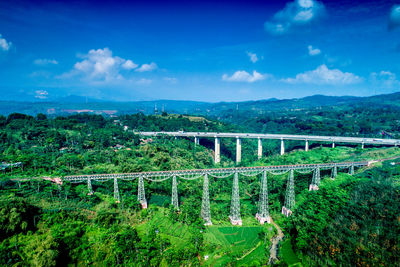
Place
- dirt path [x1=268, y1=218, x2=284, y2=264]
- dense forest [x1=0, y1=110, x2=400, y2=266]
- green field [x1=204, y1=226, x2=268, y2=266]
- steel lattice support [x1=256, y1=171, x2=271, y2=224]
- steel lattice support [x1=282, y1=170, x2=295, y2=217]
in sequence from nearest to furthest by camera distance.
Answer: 1. dense forest [x1=0, y1=110, x2=400, y2=266]
2. green field [x1=204, y1=226, x2=268, y2=266]
3. dirt path [x1=268, y1=218, x2=284, y2=264]
4. steel lattice support [x1=256, y1=171, x2=271, y2=224]
5. steel lattice support [x1=282, y1=170, x2=295, y2=217]

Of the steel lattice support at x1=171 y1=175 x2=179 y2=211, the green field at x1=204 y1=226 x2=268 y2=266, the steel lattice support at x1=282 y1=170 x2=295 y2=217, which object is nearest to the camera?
the green field at x1=204 y1=226 x2=268 y2=266

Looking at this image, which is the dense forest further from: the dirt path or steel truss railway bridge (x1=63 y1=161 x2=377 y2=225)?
steel truss railway bridge (x1=63 y1=161 x2=377 y2=225)

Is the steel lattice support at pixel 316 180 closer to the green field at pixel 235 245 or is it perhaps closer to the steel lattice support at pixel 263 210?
the steel lattice support at pixel 263 210

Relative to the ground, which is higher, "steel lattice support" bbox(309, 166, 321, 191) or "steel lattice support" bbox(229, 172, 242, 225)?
"steel lattice support" bbox(309, 166, 321, 191)

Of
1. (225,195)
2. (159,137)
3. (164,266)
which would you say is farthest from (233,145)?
(164,266)

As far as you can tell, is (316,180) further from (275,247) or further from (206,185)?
(206,185)

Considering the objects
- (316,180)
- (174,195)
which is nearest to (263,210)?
(316,180)

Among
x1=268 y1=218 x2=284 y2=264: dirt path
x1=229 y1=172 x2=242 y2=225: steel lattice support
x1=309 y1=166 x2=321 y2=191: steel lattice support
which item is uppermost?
x1=309 y1=166 x2=321 y2=191: steel lattice support

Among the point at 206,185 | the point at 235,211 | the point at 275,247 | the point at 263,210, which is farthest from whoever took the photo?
the point at 263,210

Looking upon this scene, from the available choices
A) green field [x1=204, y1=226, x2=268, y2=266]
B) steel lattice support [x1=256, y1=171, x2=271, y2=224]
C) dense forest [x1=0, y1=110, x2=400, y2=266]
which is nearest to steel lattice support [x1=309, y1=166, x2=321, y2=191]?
dense forest [x1=0, y1=110, x2=400, y2=266]

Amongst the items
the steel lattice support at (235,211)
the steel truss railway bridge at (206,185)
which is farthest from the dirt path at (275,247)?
the steel lattice support at (235,211)

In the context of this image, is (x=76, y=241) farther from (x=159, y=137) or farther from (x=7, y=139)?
(x=159, y=137)

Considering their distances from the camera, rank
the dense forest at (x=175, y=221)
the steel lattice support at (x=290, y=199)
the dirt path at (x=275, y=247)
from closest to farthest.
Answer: the dense forest at (x=175, y=221) → the dirt path at (x=275, y=247) → the steel lattice support at (x=290, y=199)
